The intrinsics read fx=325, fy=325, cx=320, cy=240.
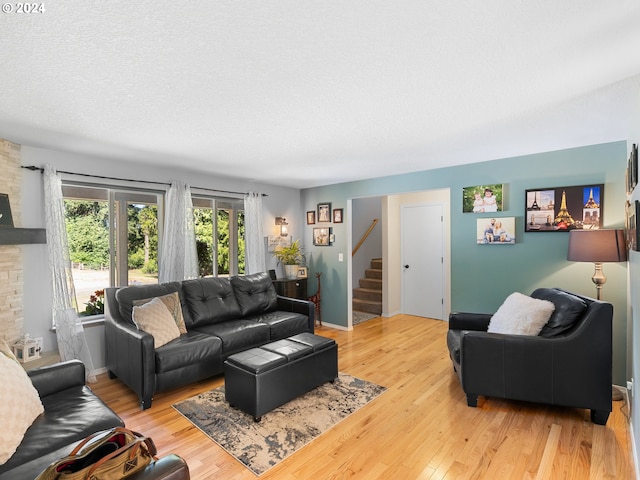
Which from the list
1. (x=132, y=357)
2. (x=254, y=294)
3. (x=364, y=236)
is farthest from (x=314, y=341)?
(x=364, y=236)

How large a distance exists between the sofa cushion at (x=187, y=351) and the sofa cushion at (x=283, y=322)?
0.73 metres

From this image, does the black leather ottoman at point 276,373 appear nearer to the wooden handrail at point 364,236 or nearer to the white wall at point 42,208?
the white wall at point 42,208

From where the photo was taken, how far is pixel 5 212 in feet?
9.52

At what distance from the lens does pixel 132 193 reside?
388cm

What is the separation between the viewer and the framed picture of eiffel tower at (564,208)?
3.15 m

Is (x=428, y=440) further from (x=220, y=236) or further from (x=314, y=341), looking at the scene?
(x=220, y=236)

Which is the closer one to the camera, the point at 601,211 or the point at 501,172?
the point at 601,211

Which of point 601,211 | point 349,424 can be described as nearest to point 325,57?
point 349,424

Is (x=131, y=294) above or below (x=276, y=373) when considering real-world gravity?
above

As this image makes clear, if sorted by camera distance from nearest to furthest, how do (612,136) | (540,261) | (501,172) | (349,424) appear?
(349,424) < (612,136) < (540,261) < (501,172)

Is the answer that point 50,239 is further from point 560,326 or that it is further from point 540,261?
point 540,261

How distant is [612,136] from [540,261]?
51.6 inches

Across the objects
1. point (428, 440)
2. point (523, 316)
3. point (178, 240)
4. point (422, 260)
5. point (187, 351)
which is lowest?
point (428, 440)

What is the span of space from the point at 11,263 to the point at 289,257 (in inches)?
132
